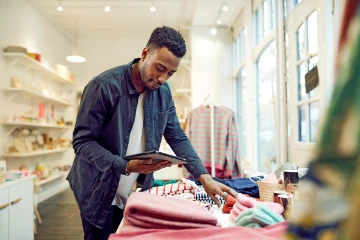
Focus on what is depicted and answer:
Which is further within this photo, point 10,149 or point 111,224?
point 10,149

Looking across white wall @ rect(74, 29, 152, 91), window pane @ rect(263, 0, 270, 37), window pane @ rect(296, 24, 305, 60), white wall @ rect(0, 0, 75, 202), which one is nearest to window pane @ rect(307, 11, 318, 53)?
window pane @ rect(296, 24, 305, 60)

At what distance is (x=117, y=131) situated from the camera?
140 centimetres

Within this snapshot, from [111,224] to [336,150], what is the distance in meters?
1.37

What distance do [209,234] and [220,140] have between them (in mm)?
2804

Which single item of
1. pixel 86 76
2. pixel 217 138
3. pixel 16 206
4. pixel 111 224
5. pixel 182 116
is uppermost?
pixel 86 76

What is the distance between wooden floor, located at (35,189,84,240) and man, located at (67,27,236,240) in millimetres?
2181

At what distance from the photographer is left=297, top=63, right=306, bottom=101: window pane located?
2549mm

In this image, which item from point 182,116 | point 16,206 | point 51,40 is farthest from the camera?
point 182,116

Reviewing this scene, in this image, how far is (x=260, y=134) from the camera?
13.1 feet

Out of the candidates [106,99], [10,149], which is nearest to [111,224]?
[106,99]

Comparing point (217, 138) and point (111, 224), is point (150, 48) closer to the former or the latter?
point (111, 224)

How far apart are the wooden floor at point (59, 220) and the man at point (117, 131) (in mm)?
2181

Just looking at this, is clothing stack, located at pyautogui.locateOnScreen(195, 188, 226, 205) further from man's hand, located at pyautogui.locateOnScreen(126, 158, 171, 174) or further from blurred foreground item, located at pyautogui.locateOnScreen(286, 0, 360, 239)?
blurred foreground item, located at pyautogui.locateOnScreen(286, 0, 360, 239)

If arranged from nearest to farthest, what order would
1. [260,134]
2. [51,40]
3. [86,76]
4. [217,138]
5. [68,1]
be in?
[217,138]
[260,134]
[68,1]
[51,40]
[86,76]
